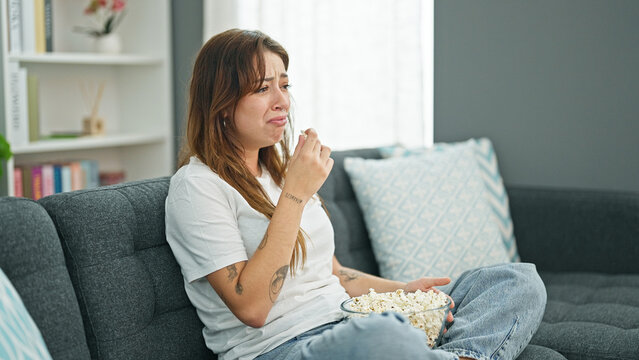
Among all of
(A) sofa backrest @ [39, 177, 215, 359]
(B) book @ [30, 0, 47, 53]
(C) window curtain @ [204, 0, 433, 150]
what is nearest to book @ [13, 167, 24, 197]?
(B) book @ [30, 0, 47, 53]

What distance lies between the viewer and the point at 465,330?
5.13 feet

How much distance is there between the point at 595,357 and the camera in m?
1.75

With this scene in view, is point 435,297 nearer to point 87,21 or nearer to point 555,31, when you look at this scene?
point 555,31

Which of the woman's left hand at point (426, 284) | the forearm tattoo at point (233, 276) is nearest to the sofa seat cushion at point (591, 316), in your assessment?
the woman's left hand at point (426, 284)

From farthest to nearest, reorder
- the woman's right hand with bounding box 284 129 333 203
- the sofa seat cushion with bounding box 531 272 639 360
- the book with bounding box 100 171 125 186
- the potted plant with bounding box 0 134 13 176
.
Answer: the book with bounding box 100 171 125 186 < the potted plant with bounding box 0 134 13 176 < the sofa seat cushion with bounding box 531 272 639 360 < the woman's right hand with bounding box 284 129 333 203

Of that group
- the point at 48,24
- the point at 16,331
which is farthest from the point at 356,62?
the point at 16,331

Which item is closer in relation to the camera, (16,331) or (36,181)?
(16,331)

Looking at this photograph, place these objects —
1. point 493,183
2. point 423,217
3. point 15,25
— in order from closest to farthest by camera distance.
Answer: point 423,217 → point 493,183 → point 15,25

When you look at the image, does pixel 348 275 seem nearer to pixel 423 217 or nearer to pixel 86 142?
pixel 423 217

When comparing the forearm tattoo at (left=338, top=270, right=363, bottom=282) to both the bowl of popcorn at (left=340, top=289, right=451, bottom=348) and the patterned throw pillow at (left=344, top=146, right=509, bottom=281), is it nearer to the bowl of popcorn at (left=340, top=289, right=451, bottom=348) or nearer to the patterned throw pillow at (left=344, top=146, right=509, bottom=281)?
the bowl of popcorn at (left=340, top=289, right=451, bottom=348)

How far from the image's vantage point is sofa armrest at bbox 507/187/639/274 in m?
2.41

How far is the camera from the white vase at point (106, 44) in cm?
363

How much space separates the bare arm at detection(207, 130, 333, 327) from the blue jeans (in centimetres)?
12

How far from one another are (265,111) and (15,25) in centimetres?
198
